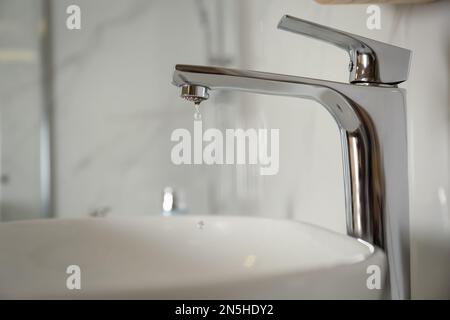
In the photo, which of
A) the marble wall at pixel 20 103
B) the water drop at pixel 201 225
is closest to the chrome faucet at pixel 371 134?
the water drop at pixel 201 225

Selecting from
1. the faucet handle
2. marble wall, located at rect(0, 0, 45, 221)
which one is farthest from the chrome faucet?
marble wall, located at rect(0, 0, 45, 221)

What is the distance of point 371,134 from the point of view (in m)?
0.39

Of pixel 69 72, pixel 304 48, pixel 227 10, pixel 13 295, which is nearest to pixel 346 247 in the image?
pixel 13 295

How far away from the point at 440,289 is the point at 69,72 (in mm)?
1048

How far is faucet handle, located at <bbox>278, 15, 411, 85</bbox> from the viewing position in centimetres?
39

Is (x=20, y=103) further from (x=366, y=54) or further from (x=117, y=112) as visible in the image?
(x=366, y=54)

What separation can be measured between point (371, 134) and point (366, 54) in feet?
0.20

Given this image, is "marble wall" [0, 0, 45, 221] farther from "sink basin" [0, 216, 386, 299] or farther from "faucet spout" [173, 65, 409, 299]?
"faucet spout" [173, 65, 409, 299]

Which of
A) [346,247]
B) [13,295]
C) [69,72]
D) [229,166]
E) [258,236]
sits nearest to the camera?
[13,295]

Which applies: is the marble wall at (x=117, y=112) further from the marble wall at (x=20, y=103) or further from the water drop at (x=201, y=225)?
the water drop at (x=201, y=225)

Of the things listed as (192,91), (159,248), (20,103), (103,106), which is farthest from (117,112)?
(192,91)

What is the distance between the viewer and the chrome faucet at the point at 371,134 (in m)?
0.38

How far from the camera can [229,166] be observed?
1157mm

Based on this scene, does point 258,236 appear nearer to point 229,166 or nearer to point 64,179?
point 229,166
